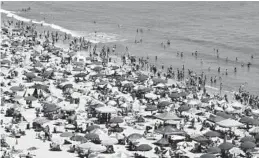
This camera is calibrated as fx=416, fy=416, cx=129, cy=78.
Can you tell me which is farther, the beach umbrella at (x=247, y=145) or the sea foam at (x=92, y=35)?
the sea foam at (x=92, y=35)

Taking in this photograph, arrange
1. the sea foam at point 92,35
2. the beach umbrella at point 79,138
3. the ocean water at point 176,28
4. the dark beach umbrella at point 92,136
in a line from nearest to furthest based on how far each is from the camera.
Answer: the dark beach umbrella at point 92,136 → the beach umbrella at point 79,138 → the ocean water at point 176,28 → the sea foam at point 92,35

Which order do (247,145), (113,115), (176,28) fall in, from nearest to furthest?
(247,145), (113,115), (176,28)

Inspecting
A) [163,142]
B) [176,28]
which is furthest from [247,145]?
[176,28]

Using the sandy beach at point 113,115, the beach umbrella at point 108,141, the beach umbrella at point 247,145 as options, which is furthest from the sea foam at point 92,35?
the beach umbrella at point 247,145

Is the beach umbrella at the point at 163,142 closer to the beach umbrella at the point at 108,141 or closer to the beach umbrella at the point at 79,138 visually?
the beach umbrella at the point at 108,141

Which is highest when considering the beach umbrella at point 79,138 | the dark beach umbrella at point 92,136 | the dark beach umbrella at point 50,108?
the dark beach umbrella at point 50,108

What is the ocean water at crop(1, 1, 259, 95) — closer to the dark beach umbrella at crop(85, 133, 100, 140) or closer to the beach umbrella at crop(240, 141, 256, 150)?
the beach umbrella at crop(240, 141, 256, 150)

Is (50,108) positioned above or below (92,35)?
below

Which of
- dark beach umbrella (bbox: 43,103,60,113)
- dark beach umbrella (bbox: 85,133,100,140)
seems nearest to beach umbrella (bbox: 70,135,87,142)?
dark beach umbrella (bbox: 85,133,100,140)

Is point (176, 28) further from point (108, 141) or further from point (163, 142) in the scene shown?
point (108, 141)
